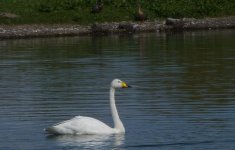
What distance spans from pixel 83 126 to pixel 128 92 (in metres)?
7.32

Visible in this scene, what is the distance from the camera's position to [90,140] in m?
18.6

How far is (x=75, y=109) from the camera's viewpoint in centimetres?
2269

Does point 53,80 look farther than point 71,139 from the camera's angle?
Yes

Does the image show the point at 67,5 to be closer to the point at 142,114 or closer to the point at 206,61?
the point at 206,61

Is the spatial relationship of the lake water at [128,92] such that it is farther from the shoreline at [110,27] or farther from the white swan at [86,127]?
the shoreline at [110,27]

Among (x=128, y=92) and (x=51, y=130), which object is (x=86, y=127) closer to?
(x=51, y=130)

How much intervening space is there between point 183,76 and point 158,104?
707 centimetres

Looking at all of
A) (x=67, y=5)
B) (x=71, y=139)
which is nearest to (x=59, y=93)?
(x=71, y=139)

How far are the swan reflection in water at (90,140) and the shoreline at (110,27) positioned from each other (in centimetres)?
3487

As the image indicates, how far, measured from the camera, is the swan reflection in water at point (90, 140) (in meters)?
18.1

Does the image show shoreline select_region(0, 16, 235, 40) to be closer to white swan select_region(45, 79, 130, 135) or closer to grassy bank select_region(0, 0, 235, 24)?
grassy bank select_region(0, 0, 235, 24)

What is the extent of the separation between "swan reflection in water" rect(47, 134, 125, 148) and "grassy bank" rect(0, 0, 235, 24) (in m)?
37.8

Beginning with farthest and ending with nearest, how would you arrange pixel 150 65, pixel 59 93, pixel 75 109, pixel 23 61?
1. pixel 23 61
2. pixel 150 65
3. pixel 59 93
4. pixel 75 109

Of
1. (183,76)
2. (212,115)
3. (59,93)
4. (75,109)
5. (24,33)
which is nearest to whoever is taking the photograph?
(212,115)
